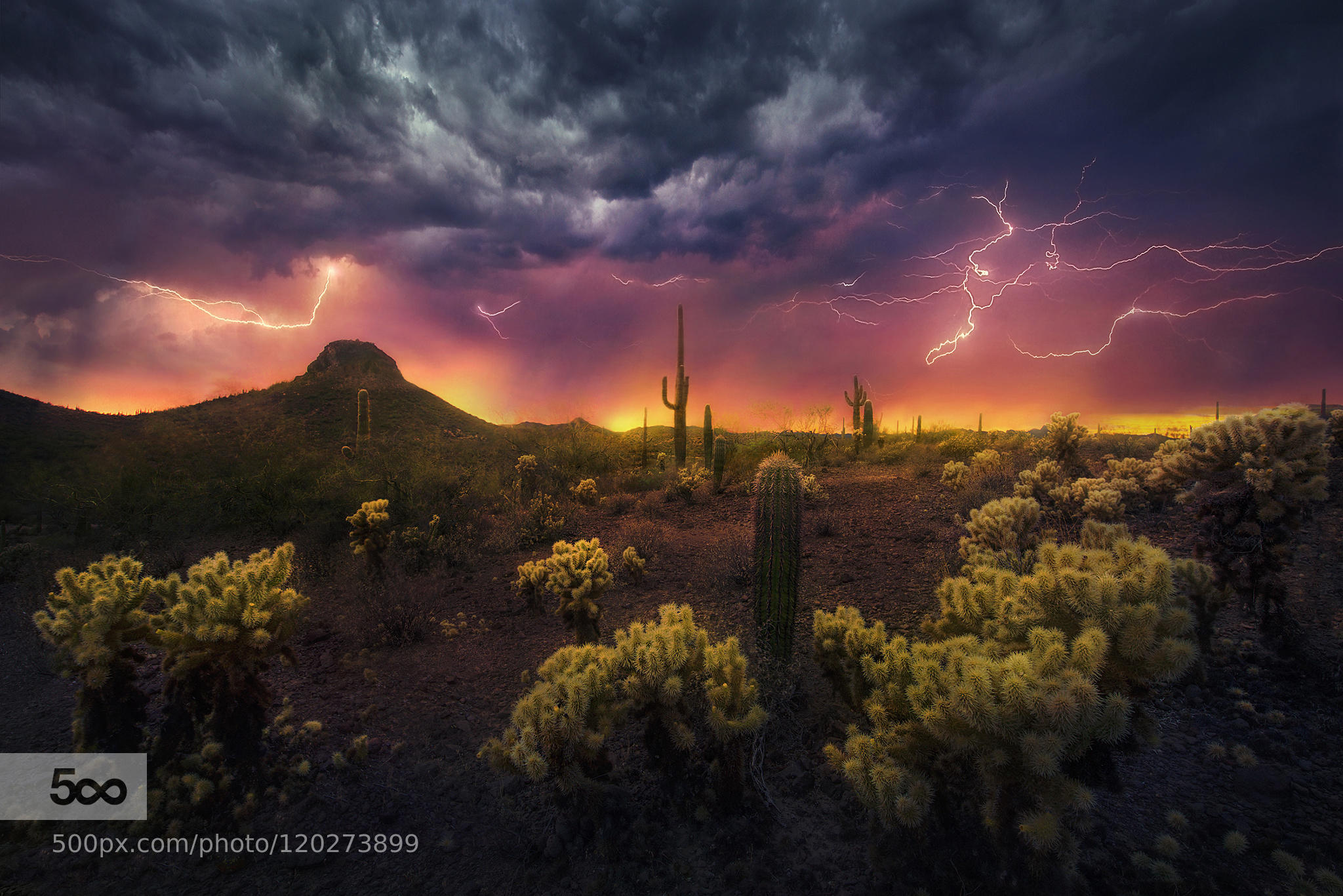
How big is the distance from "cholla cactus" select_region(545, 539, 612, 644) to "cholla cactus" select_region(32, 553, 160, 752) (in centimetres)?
315

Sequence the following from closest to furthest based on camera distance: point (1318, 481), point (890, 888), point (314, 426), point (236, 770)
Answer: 1. point (890, 888)
2. point (236, 770)
3. point (1318, 481)
4. point (314, 426)

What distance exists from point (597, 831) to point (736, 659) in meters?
1.37

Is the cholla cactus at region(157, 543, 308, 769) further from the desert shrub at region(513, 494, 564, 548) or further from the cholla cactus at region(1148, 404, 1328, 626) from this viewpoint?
the cholla cactus at region(1148, 404, 1328, 626)

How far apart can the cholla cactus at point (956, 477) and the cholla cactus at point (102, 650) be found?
40.0ft

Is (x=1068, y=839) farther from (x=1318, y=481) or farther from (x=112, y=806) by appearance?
(x=112, y=806)

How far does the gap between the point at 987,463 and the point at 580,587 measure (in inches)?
413

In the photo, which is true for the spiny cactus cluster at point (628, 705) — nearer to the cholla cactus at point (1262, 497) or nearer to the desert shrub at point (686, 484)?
the cholla cactus at point (1262, 497)

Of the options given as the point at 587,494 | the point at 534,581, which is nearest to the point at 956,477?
the point at 587,494

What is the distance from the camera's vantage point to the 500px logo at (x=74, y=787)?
3.17 metres

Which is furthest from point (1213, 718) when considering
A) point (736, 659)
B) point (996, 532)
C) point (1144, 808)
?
point (736, 659)

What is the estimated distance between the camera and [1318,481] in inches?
163

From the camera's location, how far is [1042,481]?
855 centimetres

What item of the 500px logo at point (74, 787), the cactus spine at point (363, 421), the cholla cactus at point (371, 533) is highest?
the cactus spine at point (363, 421)

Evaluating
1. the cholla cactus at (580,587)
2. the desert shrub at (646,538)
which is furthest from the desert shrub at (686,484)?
the cholla cactus at (580,587)
